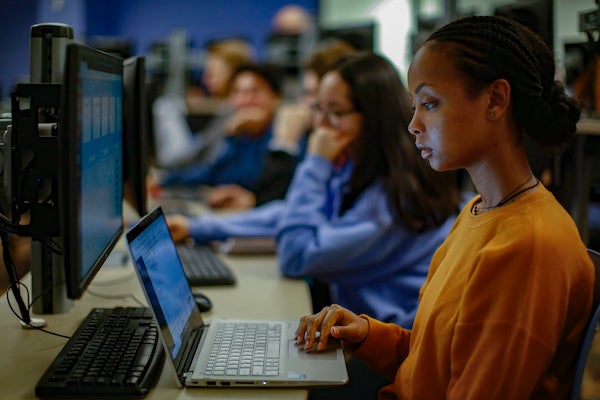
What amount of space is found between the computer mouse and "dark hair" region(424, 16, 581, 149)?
68 cm

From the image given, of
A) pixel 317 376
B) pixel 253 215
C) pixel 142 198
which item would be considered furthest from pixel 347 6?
pixel 317 376

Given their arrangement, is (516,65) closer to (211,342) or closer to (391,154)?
(211,342)

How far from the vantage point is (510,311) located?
877 mm

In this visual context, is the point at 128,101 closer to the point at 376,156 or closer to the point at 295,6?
the point at 376,156

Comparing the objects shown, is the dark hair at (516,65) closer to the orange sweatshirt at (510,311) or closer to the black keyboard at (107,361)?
the orange sweatshirt at (510,311)

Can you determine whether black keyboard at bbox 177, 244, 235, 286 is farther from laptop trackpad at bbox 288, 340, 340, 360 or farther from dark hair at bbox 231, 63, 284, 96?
dark hair at bbox 231, 63, 284, 96

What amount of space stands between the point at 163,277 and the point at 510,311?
52 centimetres

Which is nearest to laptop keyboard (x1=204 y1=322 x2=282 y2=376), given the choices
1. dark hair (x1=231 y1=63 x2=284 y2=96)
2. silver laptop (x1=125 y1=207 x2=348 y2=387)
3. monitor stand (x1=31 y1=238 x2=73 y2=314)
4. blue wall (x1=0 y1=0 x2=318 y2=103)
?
silver laptop (x1=125 y1=207 x2=348 y2=387)

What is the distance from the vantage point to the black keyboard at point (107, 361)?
0.97 metres

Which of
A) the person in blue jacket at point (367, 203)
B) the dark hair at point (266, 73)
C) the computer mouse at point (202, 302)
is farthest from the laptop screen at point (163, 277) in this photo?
the dark hair at point (266, 73)

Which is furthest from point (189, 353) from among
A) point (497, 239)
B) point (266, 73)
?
point (266, 73)

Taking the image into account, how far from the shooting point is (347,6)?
829 cm

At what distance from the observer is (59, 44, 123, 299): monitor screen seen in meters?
0.86

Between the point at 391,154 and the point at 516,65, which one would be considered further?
the point at 391,154
